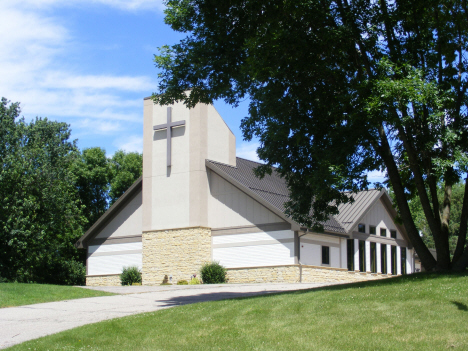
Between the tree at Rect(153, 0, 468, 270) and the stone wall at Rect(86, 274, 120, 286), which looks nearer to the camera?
the tree at Rect(153, 0, 468, 270)

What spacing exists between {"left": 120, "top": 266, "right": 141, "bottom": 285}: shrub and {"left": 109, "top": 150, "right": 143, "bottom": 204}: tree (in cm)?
1703

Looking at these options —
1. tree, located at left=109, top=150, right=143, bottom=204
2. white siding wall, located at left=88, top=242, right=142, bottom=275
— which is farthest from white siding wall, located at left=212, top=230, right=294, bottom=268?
tree, located at left=109, top=150, right=143, bottom=204

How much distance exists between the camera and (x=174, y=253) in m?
31.3

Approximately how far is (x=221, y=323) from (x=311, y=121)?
741 cm

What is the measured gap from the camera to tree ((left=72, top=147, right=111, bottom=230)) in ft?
158

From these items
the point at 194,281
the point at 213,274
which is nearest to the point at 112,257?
the point at 194,281

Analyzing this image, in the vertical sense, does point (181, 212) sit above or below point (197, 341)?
above

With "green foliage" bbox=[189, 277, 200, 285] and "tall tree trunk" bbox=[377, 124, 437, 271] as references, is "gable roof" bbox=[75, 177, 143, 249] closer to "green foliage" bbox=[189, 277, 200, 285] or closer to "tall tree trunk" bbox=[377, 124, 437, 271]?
"green foliage" bbox=[189, 277, 200, 285]

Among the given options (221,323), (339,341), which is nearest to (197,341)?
(221,323)

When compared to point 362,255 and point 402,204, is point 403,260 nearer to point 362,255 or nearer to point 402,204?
point 362,255

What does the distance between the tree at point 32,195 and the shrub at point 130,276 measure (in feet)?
19.7

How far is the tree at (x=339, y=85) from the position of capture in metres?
15.0

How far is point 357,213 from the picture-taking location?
113 ft

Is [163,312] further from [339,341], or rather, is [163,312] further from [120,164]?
[120,164]
